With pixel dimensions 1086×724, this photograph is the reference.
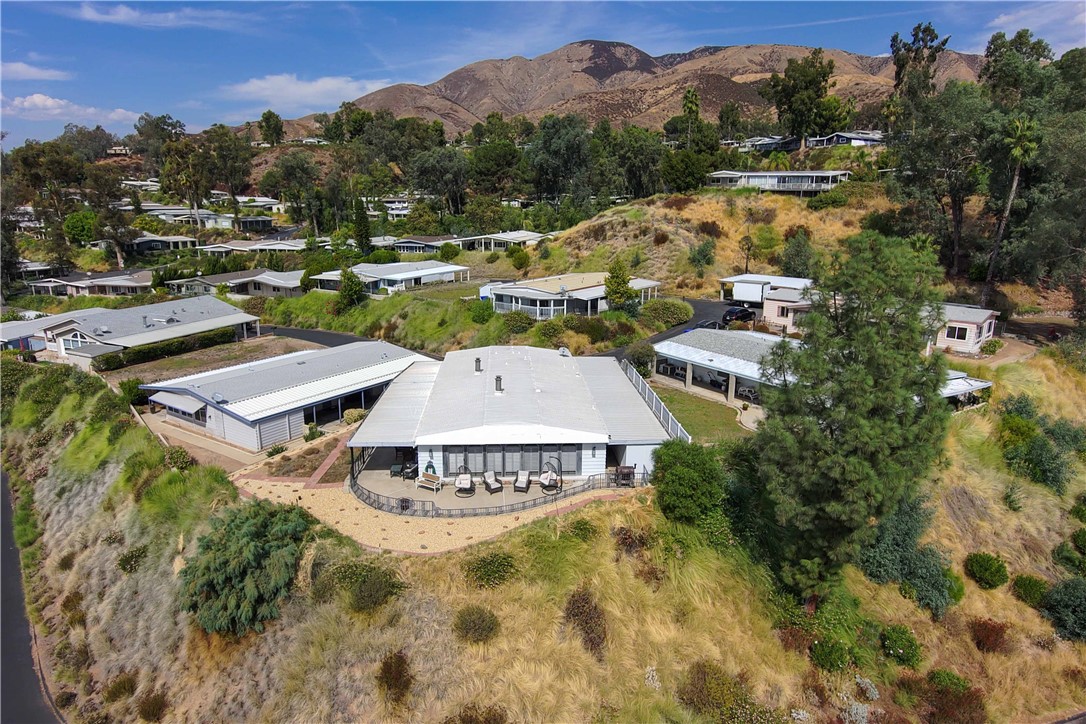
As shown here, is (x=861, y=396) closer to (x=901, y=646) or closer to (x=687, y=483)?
(x=687, y=483)

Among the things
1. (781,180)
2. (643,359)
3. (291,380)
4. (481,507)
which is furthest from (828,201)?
(481,507)

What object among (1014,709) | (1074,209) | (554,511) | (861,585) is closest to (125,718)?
(554,511)

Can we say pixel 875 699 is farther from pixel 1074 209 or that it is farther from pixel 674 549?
pixel 1074 209

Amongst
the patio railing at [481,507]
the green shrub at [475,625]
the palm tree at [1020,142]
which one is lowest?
the green shrub at [475,625]

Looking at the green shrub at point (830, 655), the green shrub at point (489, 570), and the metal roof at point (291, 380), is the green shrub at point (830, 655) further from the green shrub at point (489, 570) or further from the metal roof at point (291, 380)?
the metal roof at point (291, 380)

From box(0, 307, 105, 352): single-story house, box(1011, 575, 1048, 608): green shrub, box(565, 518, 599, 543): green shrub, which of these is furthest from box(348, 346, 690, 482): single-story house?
box(0, 307, 105, 352): single-story house

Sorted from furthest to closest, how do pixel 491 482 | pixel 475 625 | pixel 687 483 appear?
pixel 491 482
pixel 687 483
pixel 475 625

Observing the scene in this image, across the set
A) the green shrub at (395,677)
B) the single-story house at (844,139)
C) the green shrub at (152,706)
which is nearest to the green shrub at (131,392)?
the green shrub at (152,706)
